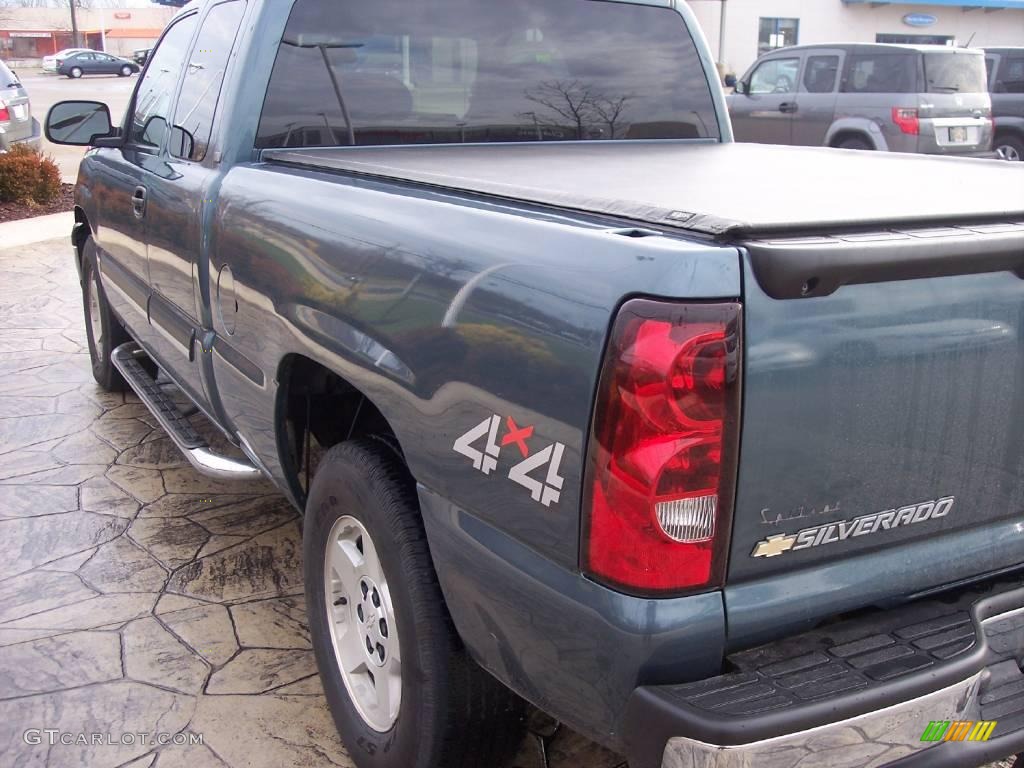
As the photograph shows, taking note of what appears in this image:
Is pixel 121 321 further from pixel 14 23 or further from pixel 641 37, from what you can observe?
pixel 14 23

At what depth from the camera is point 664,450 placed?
159 cm

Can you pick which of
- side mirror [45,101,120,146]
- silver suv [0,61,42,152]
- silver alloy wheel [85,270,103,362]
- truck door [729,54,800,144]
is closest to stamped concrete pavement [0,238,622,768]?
silver alloy wheel [85,270,103,362]

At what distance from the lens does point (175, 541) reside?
3.90 metres

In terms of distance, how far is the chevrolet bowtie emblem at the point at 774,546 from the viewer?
5.48 ft

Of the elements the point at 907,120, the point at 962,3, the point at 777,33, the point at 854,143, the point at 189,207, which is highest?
the point at 962,3

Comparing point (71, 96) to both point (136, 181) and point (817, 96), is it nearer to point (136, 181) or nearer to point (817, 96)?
point (817, 96)

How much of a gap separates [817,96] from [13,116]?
10281mm

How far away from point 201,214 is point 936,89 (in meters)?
10.9

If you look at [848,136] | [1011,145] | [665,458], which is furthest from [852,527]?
[1011,145]

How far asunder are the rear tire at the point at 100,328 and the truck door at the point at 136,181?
0.43 m

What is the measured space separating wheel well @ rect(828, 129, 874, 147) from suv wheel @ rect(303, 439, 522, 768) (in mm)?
11112

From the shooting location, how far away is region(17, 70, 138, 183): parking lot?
1655cm
